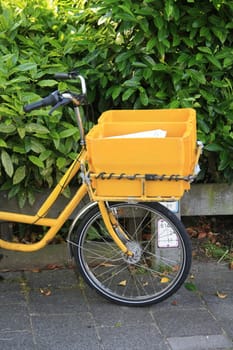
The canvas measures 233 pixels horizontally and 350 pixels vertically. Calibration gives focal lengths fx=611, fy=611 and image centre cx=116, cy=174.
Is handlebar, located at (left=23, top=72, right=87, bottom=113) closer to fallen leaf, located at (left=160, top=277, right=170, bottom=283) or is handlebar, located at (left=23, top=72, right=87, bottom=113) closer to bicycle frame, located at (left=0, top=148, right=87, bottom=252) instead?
bicycle frame, located at (left=0, top=148, right=87, bottom=252)

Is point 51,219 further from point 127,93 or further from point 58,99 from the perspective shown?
point 127,93

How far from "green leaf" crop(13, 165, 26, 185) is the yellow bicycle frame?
222mm

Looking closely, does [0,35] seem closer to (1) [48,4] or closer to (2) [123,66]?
(1) [48,4]

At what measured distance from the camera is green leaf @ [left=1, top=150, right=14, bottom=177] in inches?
160

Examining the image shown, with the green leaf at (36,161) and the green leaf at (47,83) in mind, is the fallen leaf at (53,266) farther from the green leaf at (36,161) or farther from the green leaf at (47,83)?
the green leaf at (47,83)

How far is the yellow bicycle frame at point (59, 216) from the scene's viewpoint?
152 inches

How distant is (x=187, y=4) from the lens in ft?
13.8

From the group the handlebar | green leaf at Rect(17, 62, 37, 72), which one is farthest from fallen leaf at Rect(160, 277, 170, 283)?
green leaf at Rect(17, 62, 37, 72)

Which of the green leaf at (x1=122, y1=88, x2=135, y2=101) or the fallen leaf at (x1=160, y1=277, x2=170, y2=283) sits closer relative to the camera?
the green leaf at (x1=122, y1=88, x2=135, y2=101)

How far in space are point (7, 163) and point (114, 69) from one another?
1.03m

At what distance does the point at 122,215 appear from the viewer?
4.33 metres

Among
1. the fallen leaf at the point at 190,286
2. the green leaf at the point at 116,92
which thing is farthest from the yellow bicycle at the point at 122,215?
the green leaf at the point at 116,92

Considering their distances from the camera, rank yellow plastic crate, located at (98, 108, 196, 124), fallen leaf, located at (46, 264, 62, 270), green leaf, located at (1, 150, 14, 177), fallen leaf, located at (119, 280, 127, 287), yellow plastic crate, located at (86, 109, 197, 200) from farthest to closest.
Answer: fallen leaf, located at (46, 264, 62, 270) < fallen leaf, located at (119, 280, 127, 287) < green leaf, located at (1, 150, 14, 177) < yellow plastic crate, located at (98, 108, 196, 124) < yellow plastic crate, located at (86, 109, 197, 200)

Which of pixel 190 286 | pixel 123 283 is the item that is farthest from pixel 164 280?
pixel 123 283
